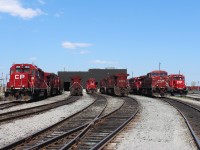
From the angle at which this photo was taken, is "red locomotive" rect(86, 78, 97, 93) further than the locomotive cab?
Yes

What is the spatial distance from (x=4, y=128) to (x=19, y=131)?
0.92 meters

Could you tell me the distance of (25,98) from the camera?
29.3 metres

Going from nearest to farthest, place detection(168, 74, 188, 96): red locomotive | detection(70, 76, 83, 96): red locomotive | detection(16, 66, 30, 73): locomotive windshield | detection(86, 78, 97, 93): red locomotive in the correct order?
detection(16, 66, 30, 73): locomotive windshield
detection(70, 76, 83, 96): red locomotive
detection(168, 74, 188, 96): red locomotive
detection(86, 78, 97, 93): red locomotive

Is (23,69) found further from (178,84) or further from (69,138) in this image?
(178,84)

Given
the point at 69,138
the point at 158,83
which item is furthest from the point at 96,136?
the point at 158,83

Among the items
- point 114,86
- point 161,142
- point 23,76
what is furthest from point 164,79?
point 161,142

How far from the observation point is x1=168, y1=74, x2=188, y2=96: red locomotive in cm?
4838

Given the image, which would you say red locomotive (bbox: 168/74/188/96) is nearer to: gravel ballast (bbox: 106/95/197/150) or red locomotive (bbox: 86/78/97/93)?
red locomotive (bbox: 86/78/97/93)

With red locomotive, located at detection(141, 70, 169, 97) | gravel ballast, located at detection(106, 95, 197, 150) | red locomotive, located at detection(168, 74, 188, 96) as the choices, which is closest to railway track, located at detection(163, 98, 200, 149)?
gravel ballast, located at detection(106, 95, 197, 150)

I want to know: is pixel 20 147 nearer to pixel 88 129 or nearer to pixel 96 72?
pixel 88 129

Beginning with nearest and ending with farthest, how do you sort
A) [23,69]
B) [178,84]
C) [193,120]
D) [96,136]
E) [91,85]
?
[96,136], [193,120], [23,69], [178,84], [91,85]

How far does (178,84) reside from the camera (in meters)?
48.3

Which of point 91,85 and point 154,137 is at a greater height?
point 91,85

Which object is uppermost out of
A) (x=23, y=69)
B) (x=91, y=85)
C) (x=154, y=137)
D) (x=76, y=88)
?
(x=23, y=69)
